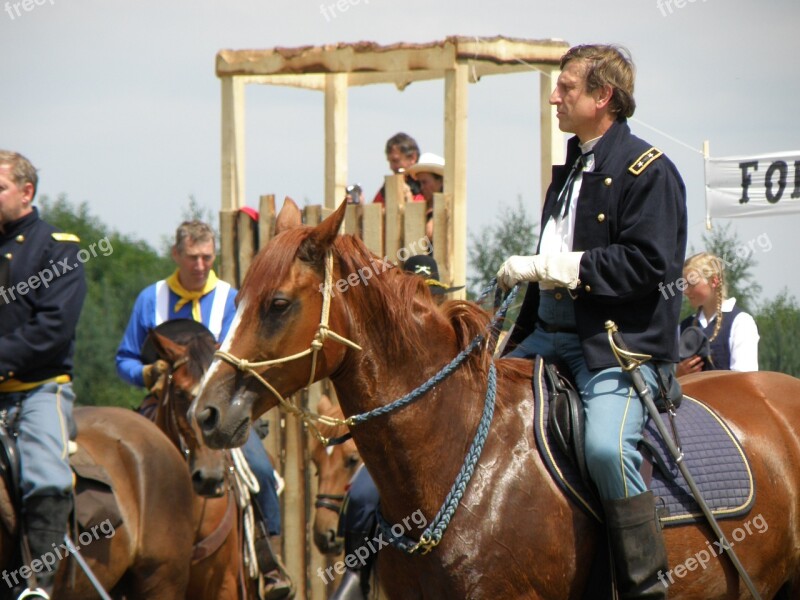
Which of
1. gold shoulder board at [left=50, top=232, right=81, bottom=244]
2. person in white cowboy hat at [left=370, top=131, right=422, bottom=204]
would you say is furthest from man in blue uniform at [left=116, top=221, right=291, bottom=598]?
person in white cowboy hat at [left=370, top=131, right=422, bottom=204]

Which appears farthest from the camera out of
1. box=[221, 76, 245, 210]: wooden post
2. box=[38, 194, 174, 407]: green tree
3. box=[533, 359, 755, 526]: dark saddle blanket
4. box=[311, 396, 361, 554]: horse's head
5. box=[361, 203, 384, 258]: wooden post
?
box=[38, 194, 174, 407]: green tree

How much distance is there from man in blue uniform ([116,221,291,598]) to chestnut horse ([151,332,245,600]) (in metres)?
0.31

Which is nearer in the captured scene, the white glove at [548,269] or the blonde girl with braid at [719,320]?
the white glove at [548,269]

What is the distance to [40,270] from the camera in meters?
6.13

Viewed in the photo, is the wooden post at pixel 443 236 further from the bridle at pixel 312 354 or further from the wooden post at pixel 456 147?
the bridle at pixel 312 354

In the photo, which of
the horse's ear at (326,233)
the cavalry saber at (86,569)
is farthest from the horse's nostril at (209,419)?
the cavalry saber at (86,569)

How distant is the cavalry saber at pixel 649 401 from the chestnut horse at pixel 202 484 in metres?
3.52

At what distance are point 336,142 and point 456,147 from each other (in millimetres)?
1297

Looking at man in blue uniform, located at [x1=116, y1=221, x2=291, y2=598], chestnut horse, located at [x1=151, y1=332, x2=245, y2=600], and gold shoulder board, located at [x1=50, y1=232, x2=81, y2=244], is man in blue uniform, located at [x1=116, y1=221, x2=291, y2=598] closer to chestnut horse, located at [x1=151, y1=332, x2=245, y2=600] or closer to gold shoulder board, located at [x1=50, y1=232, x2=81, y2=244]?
chestnut horse, located at [x1=151, y1=332, x2=245, y2=600]

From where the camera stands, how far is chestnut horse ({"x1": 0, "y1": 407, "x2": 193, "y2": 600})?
6762 mm

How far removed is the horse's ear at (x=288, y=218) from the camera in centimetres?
434

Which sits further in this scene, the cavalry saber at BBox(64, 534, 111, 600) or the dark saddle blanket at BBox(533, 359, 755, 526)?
the cavalry saber at BBox(64, 534, 111, 600)

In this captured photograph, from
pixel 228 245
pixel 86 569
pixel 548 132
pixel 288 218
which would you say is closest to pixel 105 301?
pixel 228 245

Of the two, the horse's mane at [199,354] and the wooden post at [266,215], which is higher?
the wooden post at [266,215]
